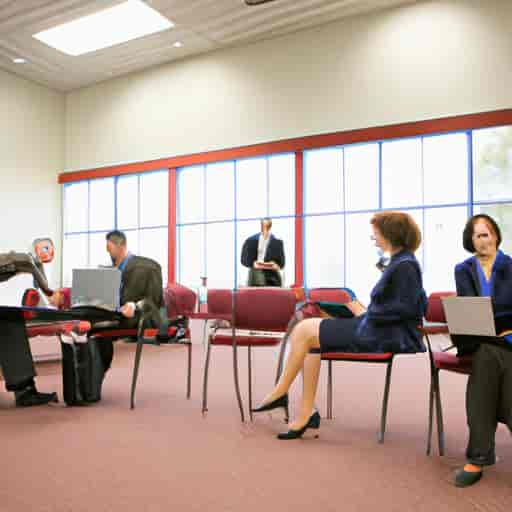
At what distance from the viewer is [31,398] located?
3.91 m

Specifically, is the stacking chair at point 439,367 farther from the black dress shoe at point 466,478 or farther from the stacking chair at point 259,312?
the stacking chair at point 259,312

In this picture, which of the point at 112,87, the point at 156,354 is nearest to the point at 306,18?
the point at 112,87

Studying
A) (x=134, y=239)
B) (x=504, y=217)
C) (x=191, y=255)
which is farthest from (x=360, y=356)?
(x=134, y=239)

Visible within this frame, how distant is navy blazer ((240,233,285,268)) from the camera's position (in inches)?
300

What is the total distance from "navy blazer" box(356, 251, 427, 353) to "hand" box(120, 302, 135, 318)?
5.65 feet

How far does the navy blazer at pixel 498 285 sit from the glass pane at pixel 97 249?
9.68 metres

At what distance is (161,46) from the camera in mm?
9953

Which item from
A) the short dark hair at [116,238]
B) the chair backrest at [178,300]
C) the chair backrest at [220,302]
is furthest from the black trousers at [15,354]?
the chair backrest at [220,302]

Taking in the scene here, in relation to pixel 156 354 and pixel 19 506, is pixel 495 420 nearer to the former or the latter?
pixel 19 506

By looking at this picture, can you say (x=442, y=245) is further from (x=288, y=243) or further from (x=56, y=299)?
(x=56, y=299)

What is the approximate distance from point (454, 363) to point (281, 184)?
7235mm

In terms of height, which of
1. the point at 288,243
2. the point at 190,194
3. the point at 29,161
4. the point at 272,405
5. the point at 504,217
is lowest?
the point at 272,405

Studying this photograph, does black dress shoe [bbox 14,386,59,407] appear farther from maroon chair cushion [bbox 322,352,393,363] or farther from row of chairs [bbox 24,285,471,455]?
maroon chair cushion [bbox 322,352,393,363]

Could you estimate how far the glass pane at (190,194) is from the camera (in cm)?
1047
